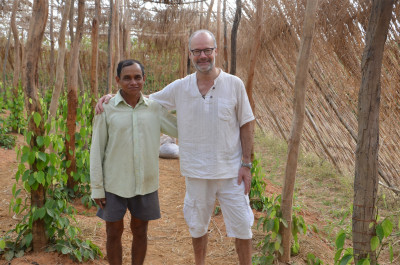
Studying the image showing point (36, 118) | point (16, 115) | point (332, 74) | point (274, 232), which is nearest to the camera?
point (36, 118)

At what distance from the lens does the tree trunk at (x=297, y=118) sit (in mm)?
2330

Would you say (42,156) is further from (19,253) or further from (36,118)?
(19,253)

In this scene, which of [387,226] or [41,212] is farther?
[41,212]

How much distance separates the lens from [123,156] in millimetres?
2174

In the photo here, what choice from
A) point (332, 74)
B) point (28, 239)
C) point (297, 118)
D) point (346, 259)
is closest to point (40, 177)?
point (28, 239)

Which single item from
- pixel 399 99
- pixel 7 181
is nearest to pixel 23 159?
pixel 7 181

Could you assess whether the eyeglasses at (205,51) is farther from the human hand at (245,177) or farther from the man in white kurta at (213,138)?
the human hand at (245,177)

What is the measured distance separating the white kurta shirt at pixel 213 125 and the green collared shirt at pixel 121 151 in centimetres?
24

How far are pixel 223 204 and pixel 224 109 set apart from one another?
0.60 meters

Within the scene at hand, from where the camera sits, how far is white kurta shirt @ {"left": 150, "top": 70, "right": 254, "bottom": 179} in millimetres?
2211

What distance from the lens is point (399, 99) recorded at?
341 centimetres

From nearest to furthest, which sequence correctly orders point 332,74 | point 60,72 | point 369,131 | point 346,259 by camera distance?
point 369,131 → point 346,259 → point 60,72 → point 332,74

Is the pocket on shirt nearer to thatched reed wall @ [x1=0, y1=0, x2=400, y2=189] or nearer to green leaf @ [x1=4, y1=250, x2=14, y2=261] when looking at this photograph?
green leaf @ [x1=4, y1=250, x2=14, y2=261]

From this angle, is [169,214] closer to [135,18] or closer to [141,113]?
[141,113]
